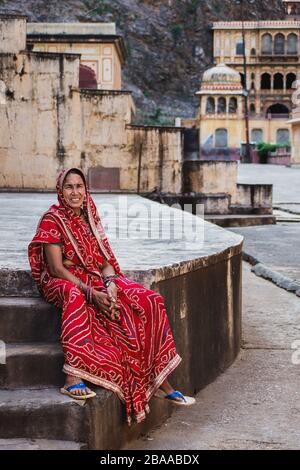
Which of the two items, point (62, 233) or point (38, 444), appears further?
point (62, 233)

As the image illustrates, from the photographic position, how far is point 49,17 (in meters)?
66.7

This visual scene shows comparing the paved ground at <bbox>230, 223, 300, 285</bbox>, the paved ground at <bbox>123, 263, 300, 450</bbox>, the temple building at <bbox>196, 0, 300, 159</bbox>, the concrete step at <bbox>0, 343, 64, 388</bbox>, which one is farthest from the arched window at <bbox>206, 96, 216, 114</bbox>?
the concrete step at <bbox>0, 343, 64, 388</bbox>

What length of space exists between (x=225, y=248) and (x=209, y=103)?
2140 inches

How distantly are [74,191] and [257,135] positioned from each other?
60690 mm

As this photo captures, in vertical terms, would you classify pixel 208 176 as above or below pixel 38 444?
above

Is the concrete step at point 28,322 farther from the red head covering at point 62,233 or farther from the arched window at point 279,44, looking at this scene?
the arched window at point 279,44

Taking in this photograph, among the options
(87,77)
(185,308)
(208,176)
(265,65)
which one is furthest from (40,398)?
(265,65)

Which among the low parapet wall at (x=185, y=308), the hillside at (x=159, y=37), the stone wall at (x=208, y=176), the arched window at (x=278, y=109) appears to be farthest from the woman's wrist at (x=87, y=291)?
the arched window at (x=278, y=109)

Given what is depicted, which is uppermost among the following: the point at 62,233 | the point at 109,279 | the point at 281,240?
the point at 62,233

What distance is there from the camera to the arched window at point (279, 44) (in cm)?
7506

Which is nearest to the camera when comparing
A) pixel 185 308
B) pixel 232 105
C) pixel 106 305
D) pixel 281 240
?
pixel 106 305

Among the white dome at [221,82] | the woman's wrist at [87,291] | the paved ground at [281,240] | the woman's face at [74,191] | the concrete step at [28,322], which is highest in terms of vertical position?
the white dome at [221,82]

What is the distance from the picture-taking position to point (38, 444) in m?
3.81

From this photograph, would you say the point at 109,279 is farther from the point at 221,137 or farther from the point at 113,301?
the point at 221,137
